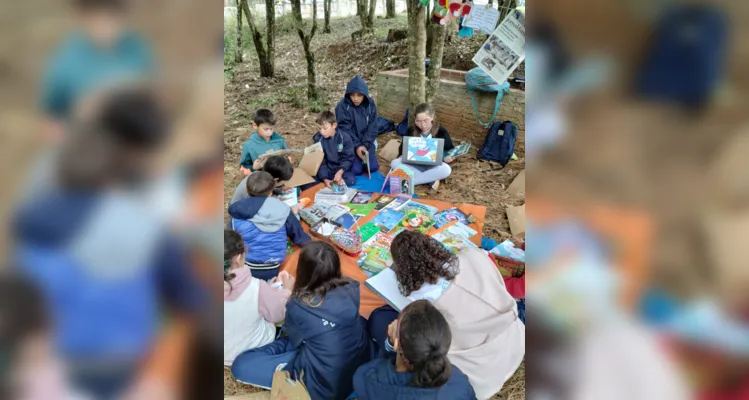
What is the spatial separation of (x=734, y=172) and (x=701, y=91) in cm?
12

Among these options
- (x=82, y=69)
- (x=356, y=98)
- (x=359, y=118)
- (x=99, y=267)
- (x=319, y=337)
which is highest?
(x=82, y=69)

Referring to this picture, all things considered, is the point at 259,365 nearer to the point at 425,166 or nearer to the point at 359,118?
the point at 425,166

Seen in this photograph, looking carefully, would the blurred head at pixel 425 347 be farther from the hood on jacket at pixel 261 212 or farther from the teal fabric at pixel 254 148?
the teal fabric at pixel 254 148

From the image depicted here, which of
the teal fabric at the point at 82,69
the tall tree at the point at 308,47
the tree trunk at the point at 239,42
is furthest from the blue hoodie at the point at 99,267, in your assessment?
the tree trunk at the point at 239,42

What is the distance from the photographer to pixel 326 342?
257 cm

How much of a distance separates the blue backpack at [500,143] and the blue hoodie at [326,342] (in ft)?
13.1

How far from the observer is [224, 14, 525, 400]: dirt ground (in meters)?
4.99

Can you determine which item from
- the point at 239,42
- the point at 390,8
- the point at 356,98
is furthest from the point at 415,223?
the point at 390,8

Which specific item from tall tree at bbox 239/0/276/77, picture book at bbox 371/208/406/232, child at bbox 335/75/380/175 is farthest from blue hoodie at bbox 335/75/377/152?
tall tree at bbox 239/0/276/77

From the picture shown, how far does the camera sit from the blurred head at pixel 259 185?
11.9 feet

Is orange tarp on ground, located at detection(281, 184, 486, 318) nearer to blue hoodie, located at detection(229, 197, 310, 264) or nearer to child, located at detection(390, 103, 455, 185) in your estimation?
blue hoodie, located at detection(229, 197, 310, 264)

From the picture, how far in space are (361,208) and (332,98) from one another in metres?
5.46

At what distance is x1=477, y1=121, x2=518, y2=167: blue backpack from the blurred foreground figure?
5761 mm

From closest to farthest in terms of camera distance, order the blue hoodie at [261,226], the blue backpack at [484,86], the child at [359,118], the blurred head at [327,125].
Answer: the blue hoodie at [261,226] → the blurred head at [327,125] → the child at [359,118] → the blue backpack at [484,86]
